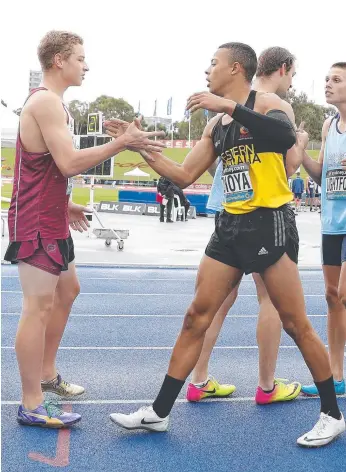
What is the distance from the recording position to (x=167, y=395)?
382cm

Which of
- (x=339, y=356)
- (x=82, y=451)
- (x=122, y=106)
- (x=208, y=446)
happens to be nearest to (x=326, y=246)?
(x=339, y=356)

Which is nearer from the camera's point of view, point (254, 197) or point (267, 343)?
point (254, 197)

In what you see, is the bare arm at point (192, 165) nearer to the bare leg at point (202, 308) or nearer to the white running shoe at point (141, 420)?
the bare leg at point (202, 308)

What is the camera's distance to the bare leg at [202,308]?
12.3 feet

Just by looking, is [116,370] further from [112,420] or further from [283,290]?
[283,290]

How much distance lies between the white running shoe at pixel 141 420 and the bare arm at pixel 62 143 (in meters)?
1.40

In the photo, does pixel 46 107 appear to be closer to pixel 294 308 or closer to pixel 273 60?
pixel 273 60

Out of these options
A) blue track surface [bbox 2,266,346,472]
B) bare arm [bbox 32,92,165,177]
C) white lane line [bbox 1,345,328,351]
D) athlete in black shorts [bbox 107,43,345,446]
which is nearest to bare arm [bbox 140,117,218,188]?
athlete in black shorts [bbox 107,43,345,446]

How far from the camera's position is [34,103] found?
A: 3766 mm

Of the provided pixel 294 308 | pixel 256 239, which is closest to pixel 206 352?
pixel 294 308

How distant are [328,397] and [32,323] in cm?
172

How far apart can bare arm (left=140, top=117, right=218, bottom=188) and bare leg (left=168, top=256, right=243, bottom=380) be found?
0.47 m

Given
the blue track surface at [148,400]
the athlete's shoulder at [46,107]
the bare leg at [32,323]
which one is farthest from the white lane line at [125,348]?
the athlete's shoulder at [46,107]

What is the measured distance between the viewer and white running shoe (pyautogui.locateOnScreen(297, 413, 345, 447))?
3.75 meters
